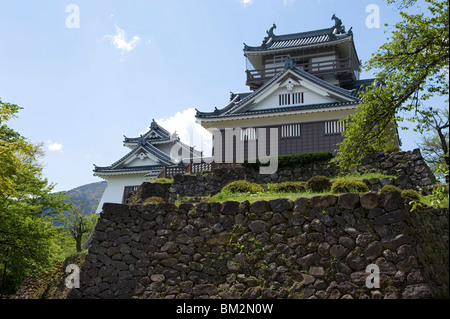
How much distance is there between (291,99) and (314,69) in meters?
6.18

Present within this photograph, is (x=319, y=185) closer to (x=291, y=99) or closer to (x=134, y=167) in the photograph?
(x=291, y=99)

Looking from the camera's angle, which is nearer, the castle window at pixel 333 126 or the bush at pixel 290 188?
the bush at pixel 290 188

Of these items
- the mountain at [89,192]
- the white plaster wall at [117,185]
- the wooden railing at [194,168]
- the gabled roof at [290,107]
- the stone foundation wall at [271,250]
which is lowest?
the stone foundation wall at [271,250]

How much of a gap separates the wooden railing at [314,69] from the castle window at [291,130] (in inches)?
282

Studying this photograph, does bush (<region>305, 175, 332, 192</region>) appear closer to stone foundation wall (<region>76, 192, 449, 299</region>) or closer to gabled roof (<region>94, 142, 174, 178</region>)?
stone foundation wall (<region>76, 192, 449, 299</region>)

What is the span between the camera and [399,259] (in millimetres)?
11211

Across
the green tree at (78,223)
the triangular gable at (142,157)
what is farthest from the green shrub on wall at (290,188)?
the green tree at (78,223)

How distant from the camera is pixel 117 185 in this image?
107 feet

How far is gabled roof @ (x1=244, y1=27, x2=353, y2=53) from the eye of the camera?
33.3 meters

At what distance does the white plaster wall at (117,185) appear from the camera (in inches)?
1270

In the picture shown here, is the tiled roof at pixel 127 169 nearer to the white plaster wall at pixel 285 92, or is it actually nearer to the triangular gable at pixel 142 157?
the triangular gable at pixel 142 157

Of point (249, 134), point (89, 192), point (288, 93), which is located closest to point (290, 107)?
point (288, 93)

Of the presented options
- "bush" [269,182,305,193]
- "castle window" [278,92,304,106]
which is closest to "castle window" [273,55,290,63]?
"castle window" [278,92,304,106]

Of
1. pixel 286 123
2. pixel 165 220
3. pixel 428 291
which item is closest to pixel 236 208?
pixel 165 220
